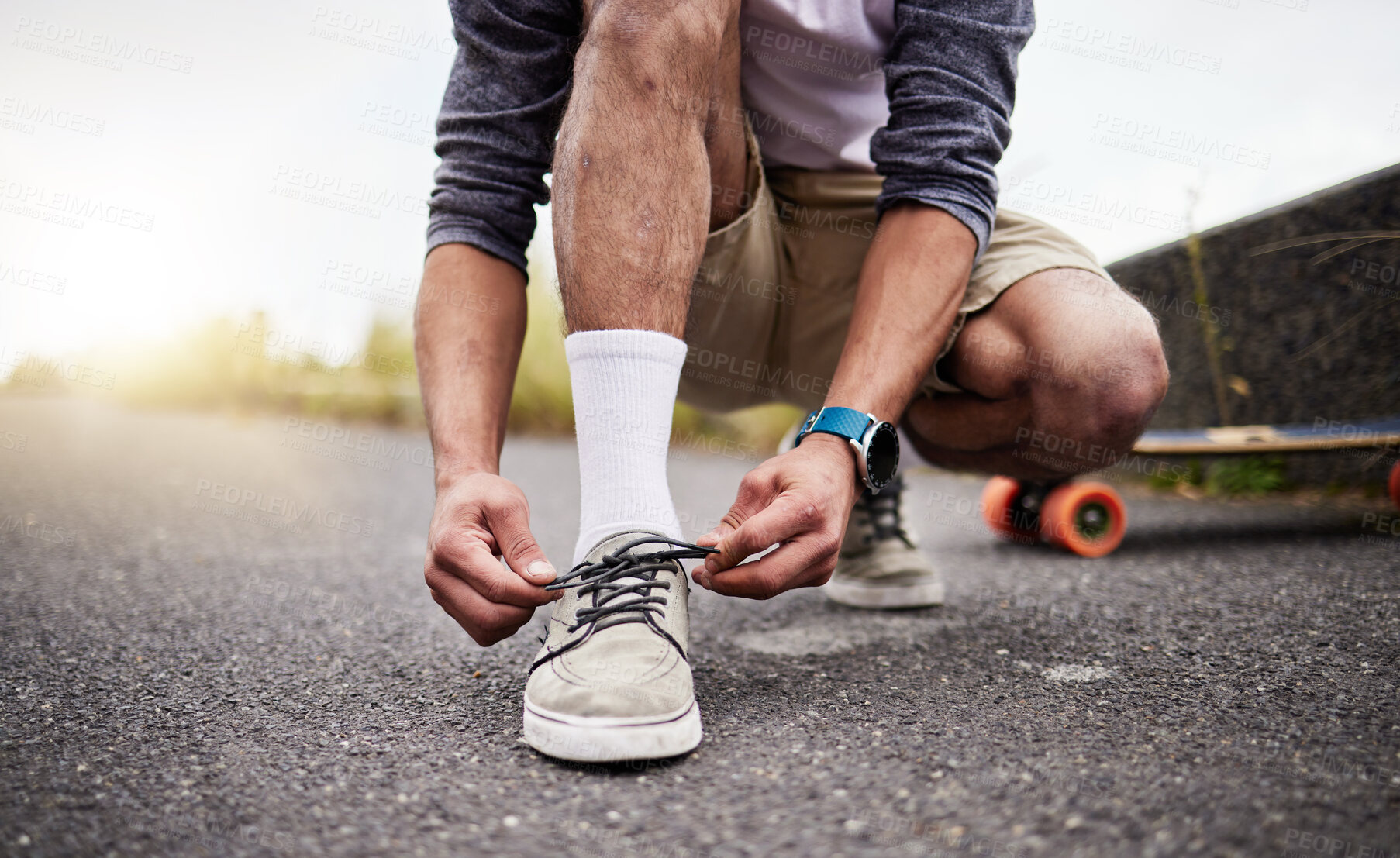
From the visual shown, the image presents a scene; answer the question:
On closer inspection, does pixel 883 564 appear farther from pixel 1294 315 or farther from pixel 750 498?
pixel 1294 315

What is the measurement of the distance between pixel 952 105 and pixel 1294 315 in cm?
236

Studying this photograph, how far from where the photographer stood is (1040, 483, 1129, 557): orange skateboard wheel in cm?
203

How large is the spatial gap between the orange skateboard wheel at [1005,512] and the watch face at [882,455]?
4.37ft

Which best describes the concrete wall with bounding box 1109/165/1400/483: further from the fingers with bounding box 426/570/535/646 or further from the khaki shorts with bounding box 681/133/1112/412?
the fingers with bounding box 426/570/535/646

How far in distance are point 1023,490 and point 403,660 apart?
1.70m

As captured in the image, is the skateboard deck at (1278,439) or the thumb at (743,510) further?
the skateboard deck at (1278,439)

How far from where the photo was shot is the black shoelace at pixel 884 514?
1.60 m

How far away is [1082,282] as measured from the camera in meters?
1.25

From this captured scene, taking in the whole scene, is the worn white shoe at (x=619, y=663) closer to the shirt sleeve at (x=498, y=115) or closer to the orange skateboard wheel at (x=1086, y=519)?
the shirt sleeve at (x=498, y=115)

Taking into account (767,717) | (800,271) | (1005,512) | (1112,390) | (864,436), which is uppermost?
(800,271)

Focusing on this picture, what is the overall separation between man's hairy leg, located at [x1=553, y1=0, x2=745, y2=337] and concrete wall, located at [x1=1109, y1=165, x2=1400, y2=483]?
2.46m

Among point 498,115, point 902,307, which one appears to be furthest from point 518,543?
point 498,115

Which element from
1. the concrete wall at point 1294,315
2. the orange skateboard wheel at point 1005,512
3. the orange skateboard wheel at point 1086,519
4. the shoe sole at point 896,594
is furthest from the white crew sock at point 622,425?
the concrete wall at point 1294,315

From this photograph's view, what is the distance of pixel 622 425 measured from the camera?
0.97 meters
